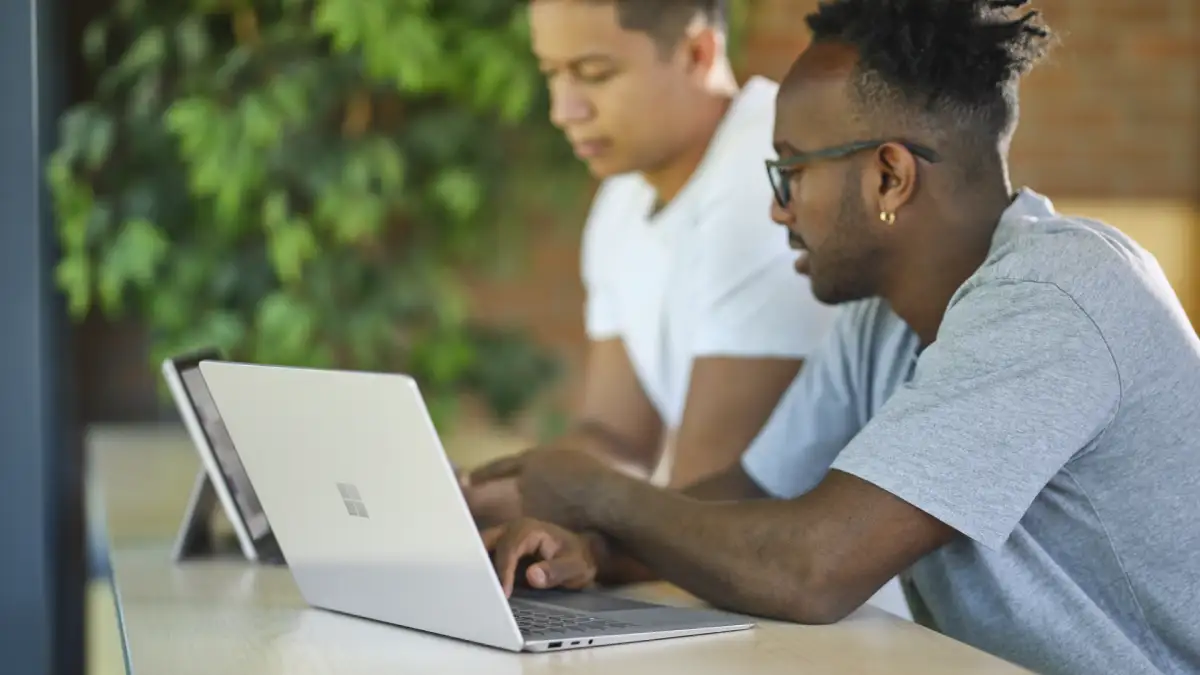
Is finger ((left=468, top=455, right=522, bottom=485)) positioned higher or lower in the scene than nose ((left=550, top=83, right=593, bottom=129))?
lower

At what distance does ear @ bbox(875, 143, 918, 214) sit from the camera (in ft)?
4.61

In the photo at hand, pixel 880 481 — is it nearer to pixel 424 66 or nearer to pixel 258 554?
pixel 258 554

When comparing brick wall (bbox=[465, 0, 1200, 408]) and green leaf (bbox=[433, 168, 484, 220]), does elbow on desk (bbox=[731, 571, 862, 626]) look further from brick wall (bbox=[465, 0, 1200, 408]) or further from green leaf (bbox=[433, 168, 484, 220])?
brick wall (bbox=[465, 0, 1200, 408])

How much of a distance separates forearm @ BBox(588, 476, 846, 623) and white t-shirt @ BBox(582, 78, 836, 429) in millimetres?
303

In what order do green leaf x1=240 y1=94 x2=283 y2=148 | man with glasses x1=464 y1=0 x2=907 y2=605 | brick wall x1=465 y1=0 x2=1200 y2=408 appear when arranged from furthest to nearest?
brick wall x1=465 y1=0 x2=1200 y2=408 → green leaf x1=240 y1=94 x2=283 y2=148 → man with glasses x1=464 y1=0 x2=907 y2=605

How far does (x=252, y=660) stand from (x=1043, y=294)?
68cm

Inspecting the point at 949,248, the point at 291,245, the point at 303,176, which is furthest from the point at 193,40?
the point at 949,248

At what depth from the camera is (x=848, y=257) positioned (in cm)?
146

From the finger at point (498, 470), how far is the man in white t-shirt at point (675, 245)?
0.5 inches

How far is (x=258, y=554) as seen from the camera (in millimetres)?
1577

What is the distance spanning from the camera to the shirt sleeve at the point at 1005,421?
122 centimetres

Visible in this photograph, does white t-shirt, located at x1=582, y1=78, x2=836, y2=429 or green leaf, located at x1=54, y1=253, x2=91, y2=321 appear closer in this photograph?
white t-shirt, located at x1=582, y1=78, x2=836, y2=429

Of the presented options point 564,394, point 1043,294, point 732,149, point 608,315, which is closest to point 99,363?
point 564,394

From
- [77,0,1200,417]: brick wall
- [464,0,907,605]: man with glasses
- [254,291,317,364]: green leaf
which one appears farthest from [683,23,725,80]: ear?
[77,0,1200,417]: brick wall
